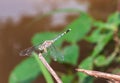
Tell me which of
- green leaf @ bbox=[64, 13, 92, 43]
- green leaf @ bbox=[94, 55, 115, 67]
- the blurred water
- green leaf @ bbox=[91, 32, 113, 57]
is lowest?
green leaf @ bbox=[94, 55, 115, 67]

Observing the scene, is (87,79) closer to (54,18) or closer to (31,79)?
(31,79)

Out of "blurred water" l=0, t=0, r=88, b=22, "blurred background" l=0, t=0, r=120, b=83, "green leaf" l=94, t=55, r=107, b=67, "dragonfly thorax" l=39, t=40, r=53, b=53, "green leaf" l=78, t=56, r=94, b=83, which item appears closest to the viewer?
"dragonfly thorax" l=39, t=40, r=53, b=53

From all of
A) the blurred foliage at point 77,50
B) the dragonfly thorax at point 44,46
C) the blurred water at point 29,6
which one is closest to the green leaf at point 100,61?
the blurred foliage at point 77,50

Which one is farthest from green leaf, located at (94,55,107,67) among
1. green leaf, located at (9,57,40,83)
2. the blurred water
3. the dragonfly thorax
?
the dragonfly thorax

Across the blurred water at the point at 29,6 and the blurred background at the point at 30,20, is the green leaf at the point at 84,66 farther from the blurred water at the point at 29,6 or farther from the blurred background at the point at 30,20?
the blurred water at the point at 29,6

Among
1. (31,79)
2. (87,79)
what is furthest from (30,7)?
(87,79)

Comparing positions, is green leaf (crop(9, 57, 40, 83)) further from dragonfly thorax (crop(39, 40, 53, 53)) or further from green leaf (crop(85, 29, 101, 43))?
dragonfly thorax (crop(39, 40, 53, 53))
